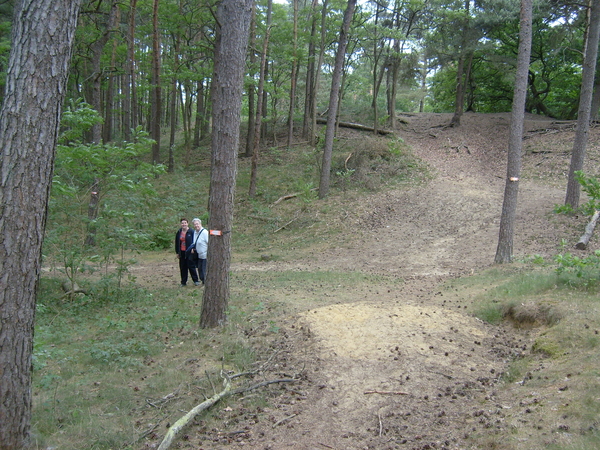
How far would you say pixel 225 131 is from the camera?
6.92 meters

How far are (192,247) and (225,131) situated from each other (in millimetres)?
4248

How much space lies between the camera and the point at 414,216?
59.1 ft

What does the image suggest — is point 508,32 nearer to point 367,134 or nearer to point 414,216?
point 367,134

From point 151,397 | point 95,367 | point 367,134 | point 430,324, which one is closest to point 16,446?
point 151,397

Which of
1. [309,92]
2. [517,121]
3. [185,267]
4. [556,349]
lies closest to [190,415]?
[556,349]

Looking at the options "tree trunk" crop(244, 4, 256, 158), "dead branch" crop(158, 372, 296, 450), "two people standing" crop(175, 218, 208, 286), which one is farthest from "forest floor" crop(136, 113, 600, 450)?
"tree trunk" crop(244, 4, 256, 158)

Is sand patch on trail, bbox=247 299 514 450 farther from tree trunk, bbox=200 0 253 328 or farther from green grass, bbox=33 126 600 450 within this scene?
tree trunk, bbox=200 0 253 328

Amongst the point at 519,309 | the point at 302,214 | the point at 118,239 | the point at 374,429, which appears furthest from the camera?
the point at 302,214

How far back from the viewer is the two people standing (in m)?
10.5

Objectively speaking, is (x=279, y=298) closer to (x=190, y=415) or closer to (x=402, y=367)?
(x=402, y=367)

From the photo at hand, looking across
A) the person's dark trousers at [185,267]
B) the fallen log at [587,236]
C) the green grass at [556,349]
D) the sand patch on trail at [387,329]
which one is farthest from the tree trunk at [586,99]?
the person's dark trousers at [185,267]

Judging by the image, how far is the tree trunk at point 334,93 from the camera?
59.7 ft

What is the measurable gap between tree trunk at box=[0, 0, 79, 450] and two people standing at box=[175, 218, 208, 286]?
6.47 meters

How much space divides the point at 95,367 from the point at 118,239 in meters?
3.32
